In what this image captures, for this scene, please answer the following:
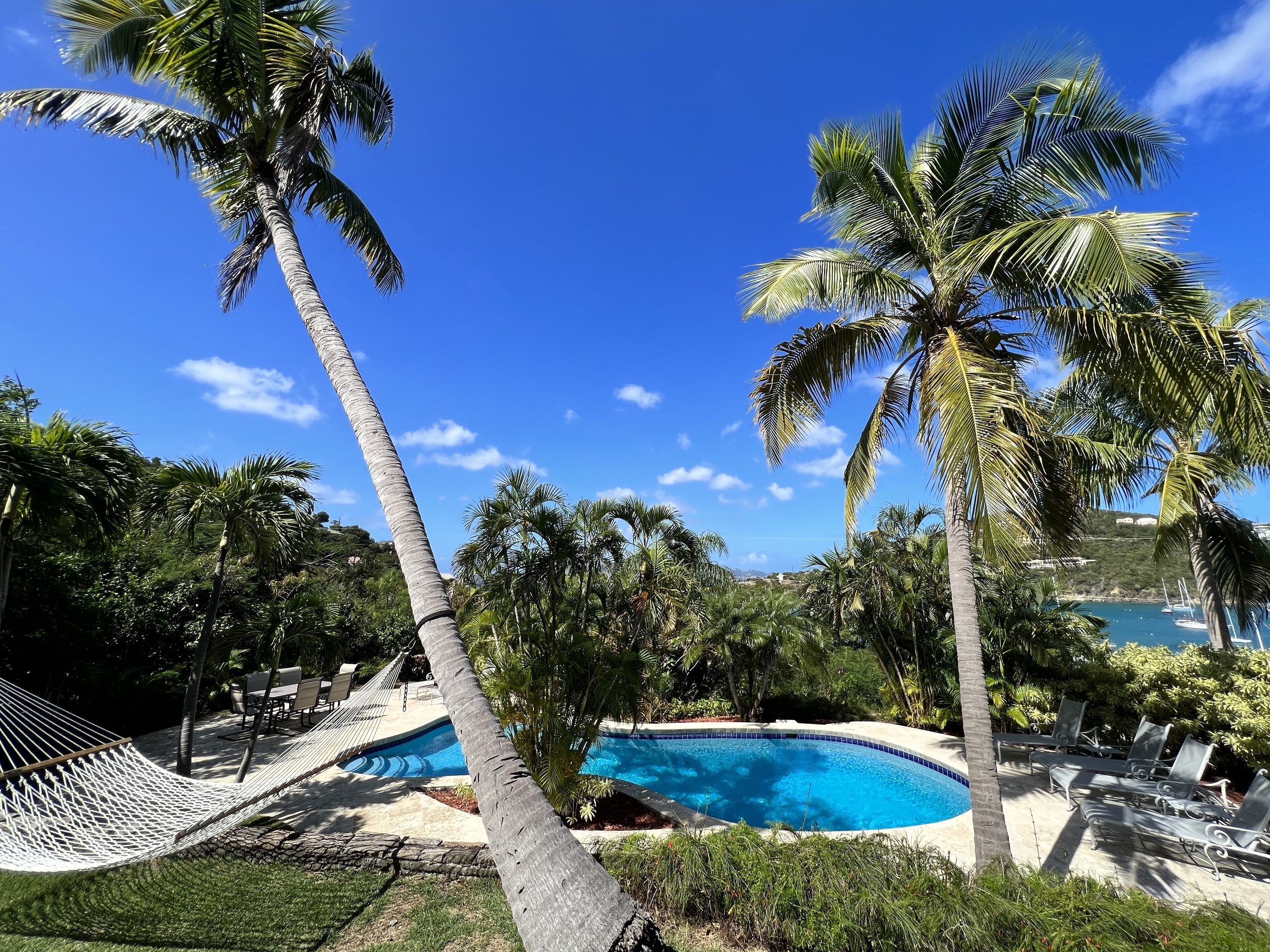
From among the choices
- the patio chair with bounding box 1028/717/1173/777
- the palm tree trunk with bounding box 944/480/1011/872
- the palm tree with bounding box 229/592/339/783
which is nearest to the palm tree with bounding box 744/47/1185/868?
the palm tree trunk with bounding box 944/480/1011/872

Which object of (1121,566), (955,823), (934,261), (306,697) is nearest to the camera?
(934,261)

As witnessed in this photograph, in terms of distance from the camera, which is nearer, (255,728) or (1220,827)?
(1220,827)

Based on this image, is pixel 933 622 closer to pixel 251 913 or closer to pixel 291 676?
pixel 251 913

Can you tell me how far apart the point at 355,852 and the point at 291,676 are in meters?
6.98

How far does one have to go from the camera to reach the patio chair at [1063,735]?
704 centimetres

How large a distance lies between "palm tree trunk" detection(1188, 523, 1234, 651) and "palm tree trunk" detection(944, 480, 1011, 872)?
5323 mm

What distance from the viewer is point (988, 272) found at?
14.8 feet

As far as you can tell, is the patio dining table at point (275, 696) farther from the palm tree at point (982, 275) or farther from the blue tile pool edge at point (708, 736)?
the palm tree at point (982, 275)

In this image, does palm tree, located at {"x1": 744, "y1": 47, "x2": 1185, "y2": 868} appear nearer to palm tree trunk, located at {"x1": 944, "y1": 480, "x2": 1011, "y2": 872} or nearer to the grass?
palm tree trunk, located at {"x1": 944, "y1": 480, "x2": 1011, "y2": 872}

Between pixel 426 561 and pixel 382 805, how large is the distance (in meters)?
4.61

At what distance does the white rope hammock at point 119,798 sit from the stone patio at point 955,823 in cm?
118

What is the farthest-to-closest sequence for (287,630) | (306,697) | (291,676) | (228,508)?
(291,676) → (306,697) → (287,630) → (228,508)

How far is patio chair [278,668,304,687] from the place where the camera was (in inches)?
387

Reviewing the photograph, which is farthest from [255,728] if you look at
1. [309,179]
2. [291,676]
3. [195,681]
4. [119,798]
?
[309,179]
